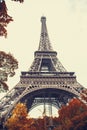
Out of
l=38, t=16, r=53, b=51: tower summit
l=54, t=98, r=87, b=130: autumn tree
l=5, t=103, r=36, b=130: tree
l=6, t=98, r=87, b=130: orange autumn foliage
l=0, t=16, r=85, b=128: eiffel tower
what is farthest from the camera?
l=38, t=16, r=53, b=51: tower summit

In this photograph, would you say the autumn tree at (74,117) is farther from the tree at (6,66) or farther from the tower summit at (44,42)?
the tree at (6,66)

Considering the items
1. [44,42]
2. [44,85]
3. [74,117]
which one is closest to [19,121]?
[74,117]

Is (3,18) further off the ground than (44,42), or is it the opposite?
(44,42)

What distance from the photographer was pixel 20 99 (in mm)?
71875

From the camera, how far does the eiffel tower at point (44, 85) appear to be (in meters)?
73.2

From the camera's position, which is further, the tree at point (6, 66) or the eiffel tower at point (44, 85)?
the eiffel tower at point (44, 85)

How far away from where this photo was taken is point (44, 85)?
254ft

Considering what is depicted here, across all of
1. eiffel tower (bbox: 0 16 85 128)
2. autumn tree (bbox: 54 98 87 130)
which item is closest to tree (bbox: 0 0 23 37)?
autumn tree (bbox: 54 98 87 130)

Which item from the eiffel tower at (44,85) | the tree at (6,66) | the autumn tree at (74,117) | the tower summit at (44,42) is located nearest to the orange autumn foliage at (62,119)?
the autumn tree at (74,117)

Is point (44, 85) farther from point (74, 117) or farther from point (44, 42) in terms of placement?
point (44, 42)

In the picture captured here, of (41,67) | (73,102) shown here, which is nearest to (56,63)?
(41,67)

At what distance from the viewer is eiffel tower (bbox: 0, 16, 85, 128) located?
73.2m

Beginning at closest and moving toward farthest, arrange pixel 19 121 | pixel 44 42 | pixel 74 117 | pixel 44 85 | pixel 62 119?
pixel 19 121 < pixel 74 117 < pixel 62 119 < pixel 44 85 < pixel 44 42

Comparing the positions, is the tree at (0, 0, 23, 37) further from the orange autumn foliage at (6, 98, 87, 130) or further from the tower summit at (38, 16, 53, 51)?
the tower summit at (38, 16, 53, 51)
